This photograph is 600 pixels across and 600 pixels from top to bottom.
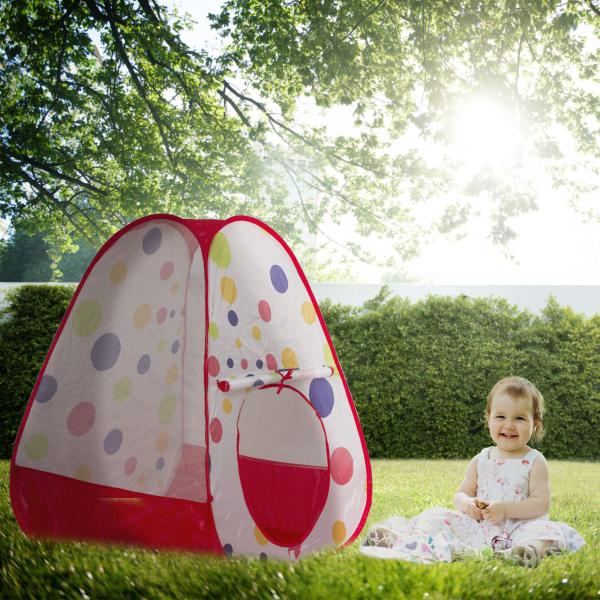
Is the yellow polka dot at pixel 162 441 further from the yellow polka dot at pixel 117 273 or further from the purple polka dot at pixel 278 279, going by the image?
the purple polka dot at pixel 278 279

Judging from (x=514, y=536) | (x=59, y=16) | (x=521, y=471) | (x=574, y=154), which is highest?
(x=59, y=16)

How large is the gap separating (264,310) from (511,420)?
1.15 m

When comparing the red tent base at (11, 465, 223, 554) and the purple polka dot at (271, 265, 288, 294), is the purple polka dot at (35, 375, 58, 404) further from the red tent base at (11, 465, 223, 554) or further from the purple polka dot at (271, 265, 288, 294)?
the purple polka dot at (271, 265, 288, 294)

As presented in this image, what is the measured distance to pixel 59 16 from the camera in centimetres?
807

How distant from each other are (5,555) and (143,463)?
0.77m

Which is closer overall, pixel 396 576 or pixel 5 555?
pixel 396 576

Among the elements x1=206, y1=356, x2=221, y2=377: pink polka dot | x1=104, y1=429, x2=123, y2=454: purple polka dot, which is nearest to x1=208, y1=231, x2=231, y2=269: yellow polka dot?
x1=206, y1=356, x2=221, y2=377: pink polka dot

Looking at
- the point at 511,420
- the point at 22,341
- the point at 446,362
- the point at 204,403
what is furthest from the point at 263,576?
the point at 22,341

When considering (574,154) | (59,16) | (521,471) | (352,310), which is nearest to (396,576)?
(521,471)

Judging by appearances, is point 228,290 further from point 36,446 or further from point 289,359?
point 36,446

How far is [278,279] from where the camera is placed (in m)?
3.08

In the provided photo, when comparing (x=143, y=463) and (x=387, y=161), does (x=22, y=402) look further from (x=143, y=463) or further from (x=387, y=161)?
(x=387, y=161)

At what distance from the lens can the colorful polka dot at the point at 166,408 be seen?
3273 millimetres

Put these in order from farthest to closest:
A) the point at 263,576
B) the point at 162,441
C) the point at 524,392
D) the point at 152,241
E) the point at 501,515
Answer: the point at 162,441
the point at 152,241
the point at 524,392
the point at 501,515
the point at 263,576
